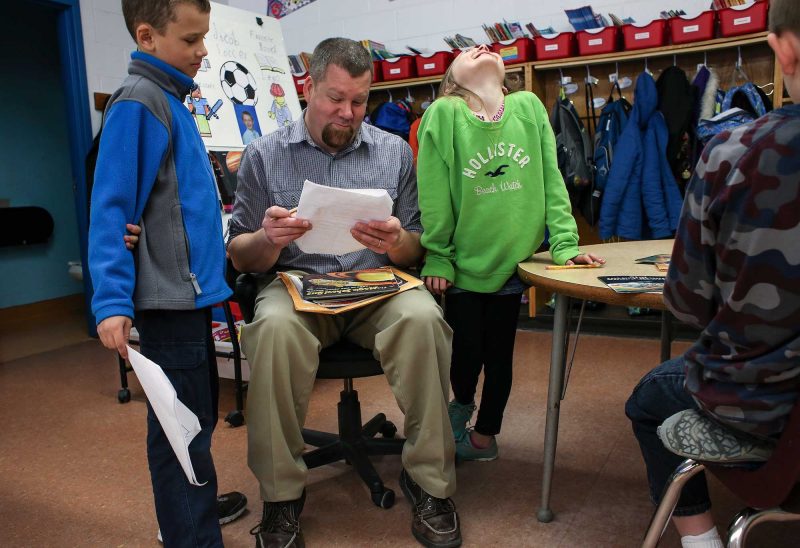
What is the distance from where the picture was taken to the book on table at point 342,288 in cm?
143

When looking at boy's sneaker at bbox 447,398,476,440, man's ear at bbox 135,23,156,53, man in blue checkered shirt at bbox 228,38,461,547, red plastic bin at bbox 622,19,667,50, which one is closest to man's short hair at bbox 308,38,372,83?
man in blue checkered shirt at bbox 228,38,461,547

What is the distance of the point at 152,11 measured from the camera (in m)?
1.18

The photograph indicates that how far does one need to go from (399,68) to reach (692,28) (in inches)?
61.3

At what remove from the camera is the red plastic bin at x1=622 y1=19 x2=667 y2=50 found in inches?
122

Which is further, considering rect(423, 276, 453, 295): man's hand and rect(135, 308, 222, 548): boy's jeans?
rect(423, 276, 453, 295): man's hand

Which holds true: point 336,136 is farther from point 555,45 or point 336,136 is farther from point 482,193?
point 555,45

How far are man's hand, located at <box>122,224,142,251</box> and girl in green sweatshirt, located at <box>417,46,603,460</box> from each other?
0.74 metres

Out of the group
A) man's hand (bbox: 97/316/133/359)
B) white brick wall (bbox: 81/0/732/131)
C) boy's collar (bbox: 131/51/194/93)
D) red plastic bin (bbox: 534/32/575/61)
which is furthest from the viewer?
white brick wall (bbox: 81/0/732/131)

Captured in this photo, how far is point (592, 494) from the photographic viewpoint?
1.66 metres

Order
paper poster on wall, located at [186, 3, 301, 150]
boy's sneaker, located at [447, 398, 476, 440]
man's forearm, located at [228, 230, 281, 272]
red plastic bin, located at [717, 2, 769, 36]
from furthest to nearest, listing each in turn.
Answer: red plastic bin, located at [717, 2, 769, 36] < paper poster on wall, located at [186, 3, 301, 150] < boy's sneaker, located at [447, 398, 476, 440] < man's forearm, located at [228, 230, 281, 272]

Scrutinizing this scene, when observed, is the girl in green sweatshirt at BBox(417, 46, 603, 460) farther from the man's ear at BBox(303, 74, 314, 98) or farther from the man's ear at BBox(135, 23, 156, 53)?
the man's ear at BBox(135, 23, 156, 53)

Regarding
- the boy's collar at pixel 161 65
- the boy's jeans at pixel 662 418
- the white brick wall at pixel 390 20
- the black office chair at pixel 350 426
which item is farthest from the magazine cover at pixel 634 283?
the white brick wall at pixel 390 20

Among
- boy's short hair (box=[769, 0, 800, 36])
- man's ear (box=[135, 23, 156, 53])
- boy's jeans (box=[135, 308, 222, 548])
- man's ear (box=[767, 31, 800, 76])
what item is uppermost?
man's ear (box=[135, 23, 156, 53])

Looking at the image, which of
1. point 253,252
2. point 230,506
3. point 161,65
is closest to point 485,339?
point 253,252
